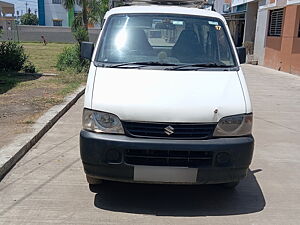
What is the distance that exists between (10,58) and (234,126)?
37.3 feet

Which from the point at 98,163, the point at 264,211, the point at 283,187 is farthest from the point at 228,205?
the point at 98,163

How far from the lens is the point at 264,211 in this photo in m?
3.78

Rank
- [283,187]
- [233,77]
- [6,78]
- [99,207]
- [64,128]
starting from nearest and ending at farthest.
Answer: [99,207]
[233,77]
[283,187]
[64,128]
[6,78]

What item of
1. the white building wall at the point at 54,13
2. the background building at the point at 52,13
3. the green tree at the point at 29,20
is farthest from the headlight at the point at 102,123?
the green tree at the point at 29,20

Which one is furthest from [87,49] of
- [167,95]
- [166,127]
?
[166,127]

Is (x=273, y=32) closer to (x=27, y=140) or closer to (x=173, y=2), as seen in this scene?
(x=173, y=2)

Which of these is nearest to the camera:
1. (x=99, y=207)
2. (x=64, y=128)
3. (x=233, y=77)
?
(x=99, y=207)

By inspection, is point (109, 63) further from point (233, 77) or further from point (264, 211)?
point (264, 211)

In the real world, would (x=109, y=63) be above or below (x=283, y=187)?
above

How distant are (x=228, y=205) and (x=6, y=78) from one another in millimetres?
9741

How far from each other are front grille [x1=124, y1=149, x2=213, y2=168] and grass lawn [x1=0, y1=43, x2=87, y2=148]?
2.57 meters

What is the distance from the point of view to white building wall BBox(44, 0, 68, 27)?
61.8 m

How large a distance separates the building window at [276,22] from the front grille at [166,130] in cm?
1610

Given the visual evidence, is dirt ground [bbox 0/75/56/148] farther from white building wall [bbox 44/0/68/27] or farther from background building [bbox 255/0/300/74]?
white building wall [bbox 44/0/68/27]
